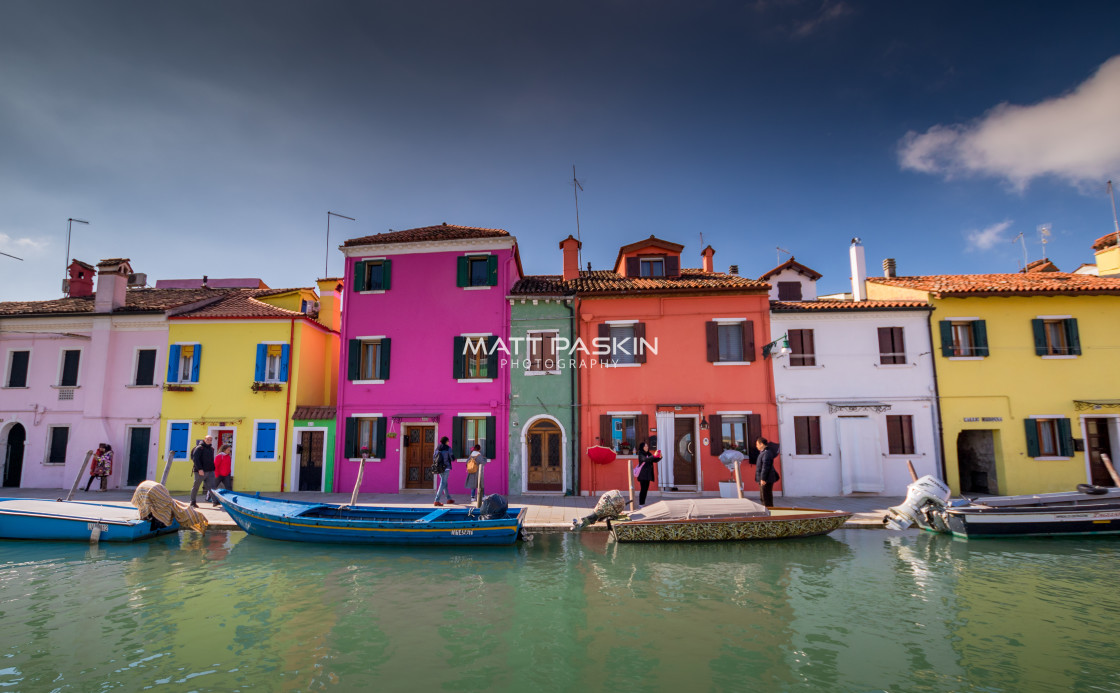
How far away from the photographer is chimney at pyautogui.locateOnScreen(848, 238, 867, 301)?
19047 millimetres

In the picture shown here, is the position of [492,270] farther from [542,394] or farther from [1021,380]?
[1021,380]

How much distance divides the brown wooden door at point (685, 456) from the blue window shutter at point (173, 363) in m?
17.7

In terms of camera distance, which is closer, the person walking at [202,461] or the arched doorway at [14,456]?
the person walking at [202,461]

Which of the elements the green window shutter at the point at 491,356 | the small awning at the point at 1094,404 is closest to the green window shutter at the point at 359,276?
the green window shutter at the point at 491,356

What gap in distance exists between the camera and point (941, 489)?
13.0 meters

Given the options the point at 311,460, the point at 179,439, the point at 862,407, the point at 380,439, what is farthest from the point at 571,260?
the point at 179,439

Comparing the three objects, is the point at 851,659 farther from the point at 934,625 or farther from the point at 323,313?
the point at 323,313

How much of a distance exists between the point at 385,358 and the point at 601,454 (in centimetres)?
828

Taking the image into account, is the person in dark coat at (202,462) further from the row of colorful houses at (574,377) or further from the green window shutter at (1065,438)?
the green window shutter at (1065,438)

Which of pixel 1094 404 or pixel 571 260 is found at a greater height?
pixel 571 260

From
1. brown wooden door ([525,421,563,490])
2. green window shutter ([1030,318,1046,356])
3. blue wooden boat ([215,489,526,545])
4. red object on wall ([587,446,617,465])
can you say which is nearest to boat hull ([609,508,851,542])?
blue wooden boat ([215,489,526,545])

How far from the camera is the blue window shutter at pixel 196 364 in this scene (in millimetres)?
18672

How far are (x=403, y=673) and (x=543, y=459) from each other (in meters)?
11.6

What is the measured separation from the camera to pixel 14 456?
19.5 meters
